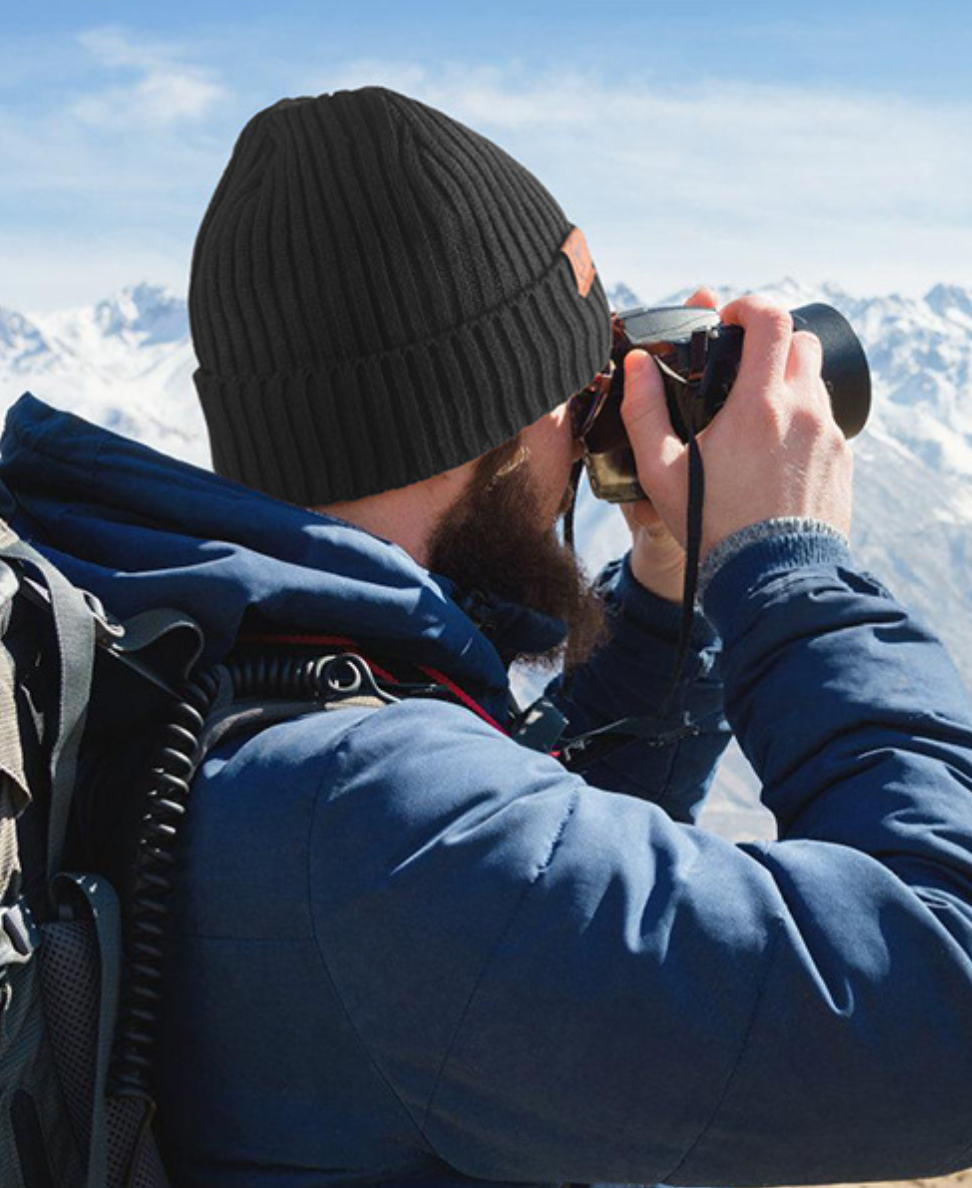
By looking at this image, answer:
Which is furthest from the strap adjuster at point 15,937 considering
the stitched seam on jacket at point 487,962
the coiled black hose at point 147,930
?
the stitched seam on jacket at point 487,962

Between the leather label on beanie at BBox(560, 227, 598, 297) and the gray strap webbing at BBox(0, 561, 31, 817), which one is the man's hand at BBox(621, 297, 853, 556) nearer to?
the leather label on beanie at BBox(560, 227, 598, 297)

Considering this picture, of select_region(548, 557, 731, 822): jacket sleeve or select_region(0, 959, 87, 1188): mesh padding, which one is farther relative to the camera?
select_region(548, 557, 731, 822): jacket sleeve

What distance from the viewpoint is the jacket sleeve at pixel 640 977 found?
4.09ft

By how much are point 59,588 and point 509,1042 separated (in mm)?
591

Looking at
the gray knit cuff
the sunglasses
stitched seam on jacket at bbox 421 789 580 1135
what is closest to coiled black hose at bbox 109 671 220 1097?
stitched seam on jacket at bbox 421 789 580 1135

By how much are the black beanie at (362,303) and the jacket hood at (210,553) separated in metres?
0.37

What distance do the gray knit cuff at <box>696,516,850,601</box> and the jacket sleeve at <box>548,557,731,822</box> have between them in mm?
821

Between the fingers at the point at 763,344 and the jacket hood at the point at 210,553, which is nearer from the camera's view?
the jacket hood at the point at 210,553

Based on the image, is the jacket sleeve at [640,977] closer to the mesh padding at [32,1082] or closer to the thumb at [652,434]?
the mesh padding at [32,1082]

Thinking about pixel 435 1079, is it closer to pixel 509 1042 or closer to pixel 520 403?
pixel 509 1042

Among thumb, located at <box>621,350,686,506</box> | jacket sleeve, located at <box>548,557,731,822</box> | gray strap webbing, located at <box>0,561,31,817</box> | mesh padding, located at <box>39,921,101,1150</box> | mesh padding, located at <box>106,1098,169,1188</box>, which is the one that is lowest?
jacket sleeve, located at <box>548,557,731,822</box>

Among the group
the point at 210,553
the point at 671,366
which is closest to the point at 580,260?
the point at 671,366

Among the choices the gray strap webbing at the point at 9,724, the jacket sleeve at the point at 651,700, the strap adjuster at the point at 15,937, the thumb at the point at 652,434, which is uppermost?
the thumb at the point at 652,434

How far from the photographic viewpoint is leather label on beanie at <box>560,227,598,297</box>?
222 centimetres
